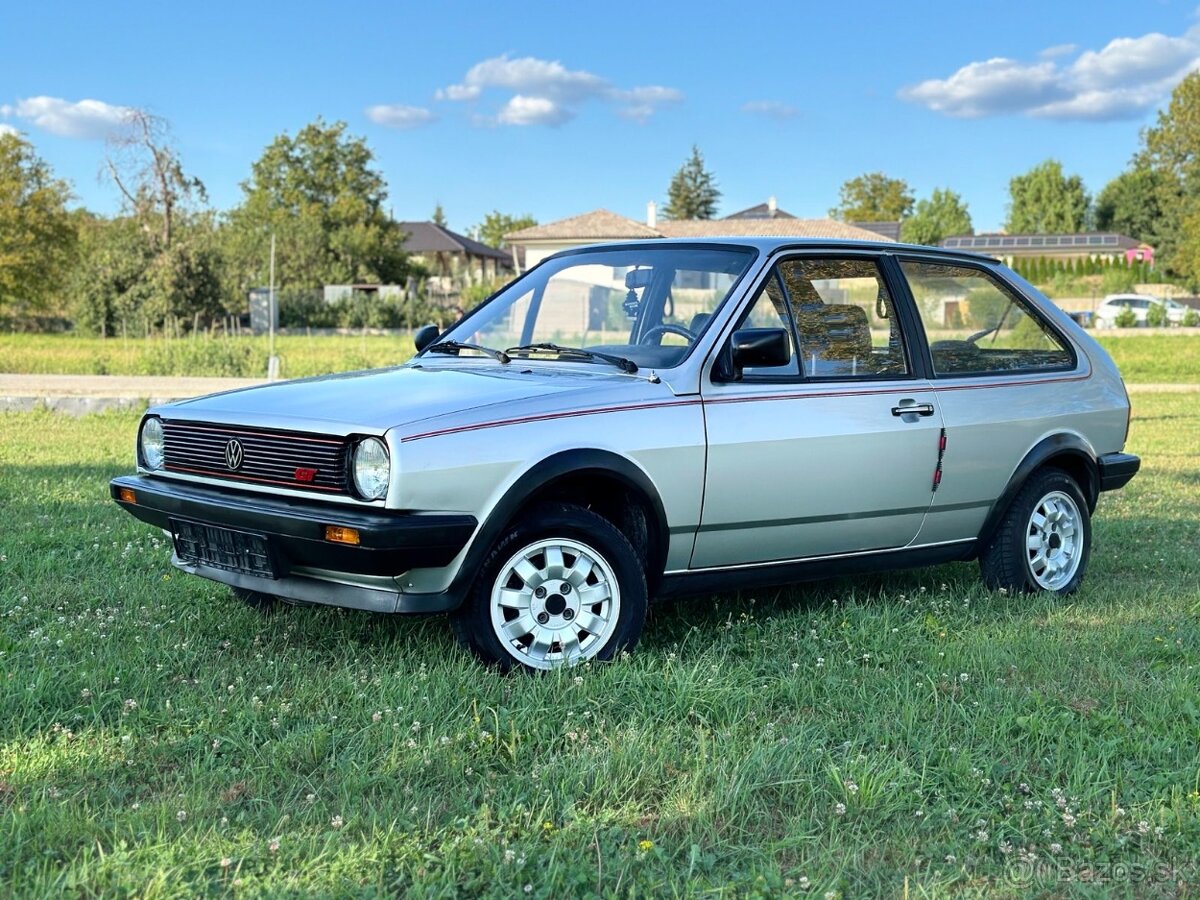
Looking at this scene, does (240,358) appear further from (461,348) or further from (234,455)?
(234,455)

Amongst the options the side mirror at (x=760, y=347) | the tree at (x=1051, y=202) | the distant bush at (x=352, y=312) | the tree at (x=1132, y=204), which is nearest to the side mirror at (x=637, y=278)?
the side mirror at (x=760, y=347)

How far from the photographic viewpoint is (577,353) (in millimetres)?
4965

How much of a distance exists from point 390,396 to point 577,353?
92 centimetres

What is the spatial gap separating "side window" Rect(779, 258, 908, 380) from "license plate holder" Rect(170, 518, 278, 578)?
226 centimetres

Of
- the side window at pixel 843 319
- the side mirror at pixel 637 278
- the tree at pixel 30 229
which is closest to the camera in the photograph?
the side window at pixel 843 319

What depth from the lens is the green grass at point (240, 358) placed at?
1933 centimetres

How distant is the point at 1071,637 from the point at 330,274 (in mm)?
66352

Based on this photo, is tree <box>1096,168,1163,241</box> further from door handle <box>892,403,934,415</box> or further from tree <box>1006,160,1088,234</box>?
door handle <box>892,403,934,415</box>

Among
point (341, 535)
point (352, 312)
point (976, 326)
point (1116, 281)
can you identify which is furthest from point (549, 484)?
point (1116, 281)

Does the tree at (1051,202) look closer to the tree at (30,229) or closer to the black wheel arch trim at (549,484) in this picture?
the tree at (30,229)

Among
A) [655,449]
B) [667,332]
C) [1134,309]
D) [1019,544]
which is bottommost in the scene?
[1019,544]

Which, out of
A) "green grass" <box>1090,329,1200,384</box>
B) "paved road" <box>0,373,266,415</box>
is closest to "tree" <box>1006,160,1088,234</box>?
"green grass" <box>1090,329,1200,384</box>

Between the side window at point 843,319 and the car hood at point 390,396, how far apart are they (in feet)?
2.98

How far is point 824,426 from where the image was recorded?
493cm
